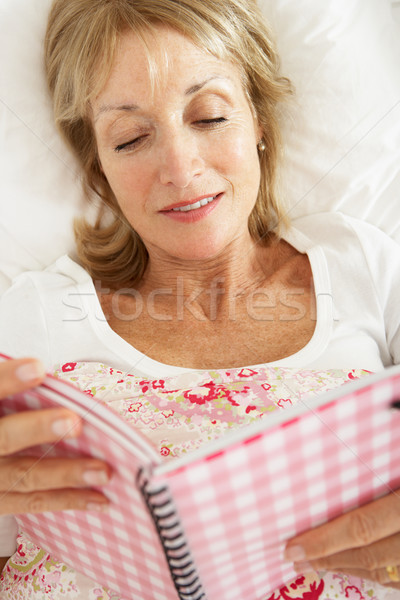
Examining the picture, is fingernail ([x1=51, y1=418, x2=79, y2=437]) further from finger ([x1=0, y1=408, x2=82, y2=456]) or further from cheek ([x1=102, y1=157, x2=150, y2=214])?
cheek ([x1=102, y1=157, x2=150, y2=214])

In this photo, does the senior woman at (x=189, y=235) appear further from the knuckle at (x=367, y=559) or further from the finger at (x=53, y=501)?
the knuckle at (x=367, y=559)

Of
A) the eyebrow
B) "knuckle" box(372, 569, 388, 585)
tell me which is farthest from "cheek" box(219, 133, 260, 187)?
"knuckle" box(372, 569, 388, 585)

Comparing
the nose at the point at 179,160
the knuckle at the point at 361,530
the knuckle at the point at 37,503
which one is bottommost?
the knuckle at the point at 37,503

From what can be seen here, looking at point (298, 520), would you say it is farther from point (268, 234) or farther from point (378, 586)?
point (268, 234)

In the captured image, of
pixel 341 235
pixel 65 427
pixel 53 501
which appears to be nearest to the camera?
pixel 65 427

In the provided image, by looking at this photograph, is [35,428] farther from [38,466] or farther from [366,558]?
[366,558]

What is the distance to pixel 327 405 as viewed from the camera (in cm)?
60

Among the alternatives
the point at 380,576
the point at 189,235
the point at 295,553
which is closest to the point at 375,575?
the point at 380,576

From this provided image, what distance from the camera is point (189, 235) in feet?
3.63

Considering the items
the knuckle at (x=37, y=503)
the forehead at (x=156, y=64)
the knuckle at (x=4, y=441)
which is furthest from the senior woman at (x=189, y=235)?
the knuckle at (x=4, y=441)

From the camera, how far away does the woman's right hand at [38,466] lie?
632mm

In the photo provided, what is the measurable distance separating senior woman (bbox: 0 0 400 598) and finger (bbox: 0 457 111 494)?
0.90 ft

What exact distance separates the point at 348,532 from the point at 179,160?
65 cm

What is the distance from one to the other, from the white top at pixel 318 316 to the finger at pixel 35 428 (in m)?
0.41
